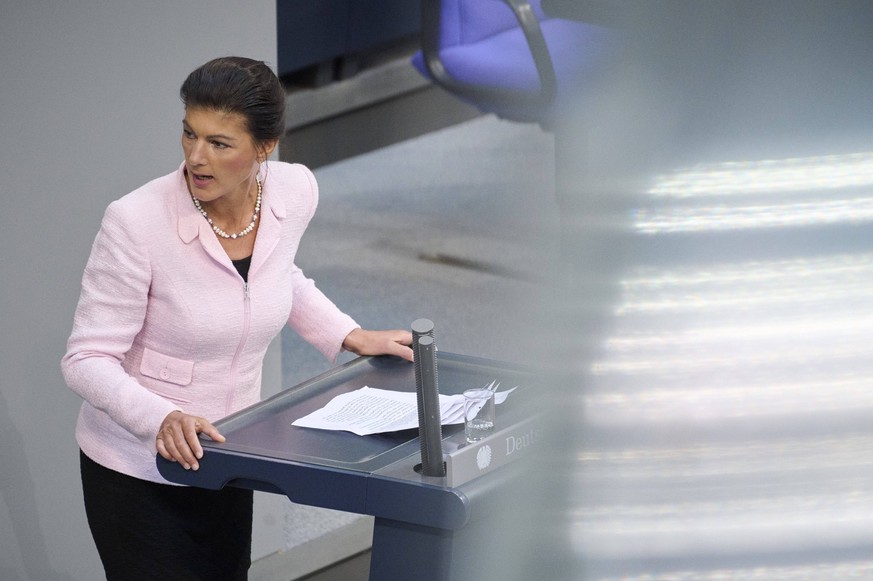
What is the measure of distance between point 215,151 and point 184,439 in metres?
0.44

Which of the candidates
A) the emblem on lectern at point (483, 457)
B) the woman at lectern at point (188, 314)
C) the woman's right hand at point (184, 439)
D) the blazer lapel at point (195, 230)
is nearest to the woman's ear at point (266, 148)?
the woman at lectern at point (188, 314)

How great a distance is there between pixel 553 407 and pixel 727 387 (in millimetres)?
56

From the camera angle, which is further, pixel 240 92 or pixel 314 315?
pixel 314 315

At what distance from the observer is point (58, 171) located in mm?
2129

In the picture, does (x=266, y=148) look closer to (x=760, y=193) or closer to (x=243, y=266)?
(x=243, y=266)

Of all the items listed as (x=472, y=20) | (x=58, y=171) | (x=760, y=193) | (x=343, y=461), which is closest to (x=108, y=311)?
(x=343, y=461)

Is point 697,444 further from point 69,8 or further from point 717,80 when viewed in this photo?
point 69,8

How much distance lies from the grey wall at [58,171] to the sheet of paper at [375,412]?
0.76m

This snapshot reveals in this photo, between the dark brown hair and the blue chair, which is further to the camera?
the blue chair

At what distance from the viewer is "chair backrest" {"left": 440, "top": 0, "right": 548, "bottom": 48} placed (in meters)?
3.88

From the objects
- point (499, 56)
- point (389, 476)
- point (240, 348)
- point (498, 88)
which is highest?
point (499, 56)

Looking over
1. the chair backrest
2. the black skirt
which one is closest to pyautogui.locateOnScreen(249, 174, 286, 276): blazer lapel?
the black skirt

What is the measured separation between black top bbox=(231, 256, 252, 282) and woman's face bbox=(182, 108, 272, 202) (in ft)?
0.32

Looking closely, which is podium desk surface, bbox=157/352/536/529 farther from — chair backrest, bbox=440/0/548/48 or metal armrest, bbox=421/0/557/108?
chair backrest, bbox=440/0/548/48
